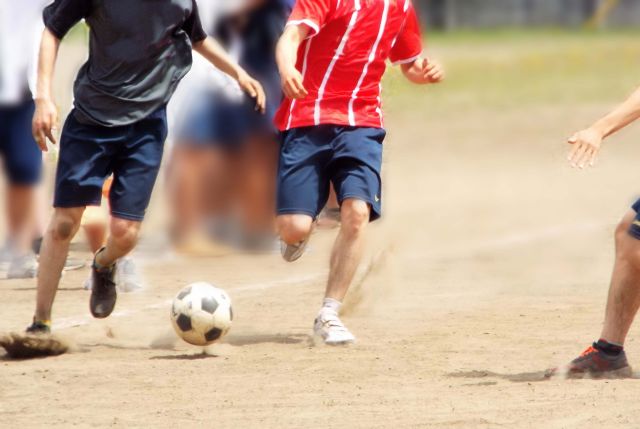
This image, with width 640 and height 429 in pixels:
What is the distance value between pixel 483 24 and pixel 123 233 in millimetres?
43068

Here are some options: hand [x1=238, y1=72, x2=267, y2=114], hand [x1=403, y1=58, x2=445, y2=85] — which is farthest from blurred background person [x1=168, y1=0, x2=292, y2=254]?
hand [x1=238, y1=72, x2=267, y2=114]

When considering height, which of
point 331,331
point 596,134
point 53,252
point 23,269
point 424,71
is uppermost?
point 596,134

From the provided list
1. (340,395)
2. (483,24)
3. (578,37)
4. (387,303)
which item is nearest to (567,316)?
(387,303)

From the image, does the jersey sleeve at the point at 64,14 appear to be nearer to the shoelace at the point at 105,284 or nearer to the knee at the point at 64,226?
the knee at the point at 64,226

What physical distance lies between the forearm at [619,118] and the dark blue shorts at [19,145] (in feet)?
16.8

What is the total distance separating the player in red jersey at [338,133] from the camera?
→ 7324 mm

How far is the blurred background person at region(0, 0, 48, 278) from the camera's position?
32.1 feet

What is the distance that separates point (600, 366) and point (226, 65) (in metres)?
2.53

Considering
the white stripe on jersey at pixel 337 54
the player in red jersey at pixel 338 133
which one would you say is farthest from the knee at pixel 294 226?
the white stripe on jersey at pixel 337 54

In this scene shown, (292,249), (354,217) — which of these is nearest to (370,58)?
(354,217)

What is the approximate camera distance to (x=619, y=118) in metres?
5.80

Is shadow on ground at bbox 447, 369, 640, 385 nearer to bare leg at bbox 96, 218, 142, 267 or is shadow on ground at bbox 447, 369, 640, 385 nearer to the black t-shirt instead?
bare leg at bbox 96, 218, 142, 267

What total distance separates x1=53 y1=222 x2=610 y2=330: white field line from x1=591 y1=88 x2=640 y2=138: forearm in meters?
3.19

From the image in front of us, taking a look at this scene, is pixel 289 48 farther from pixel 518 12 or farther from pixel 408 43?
pixel 518 12
